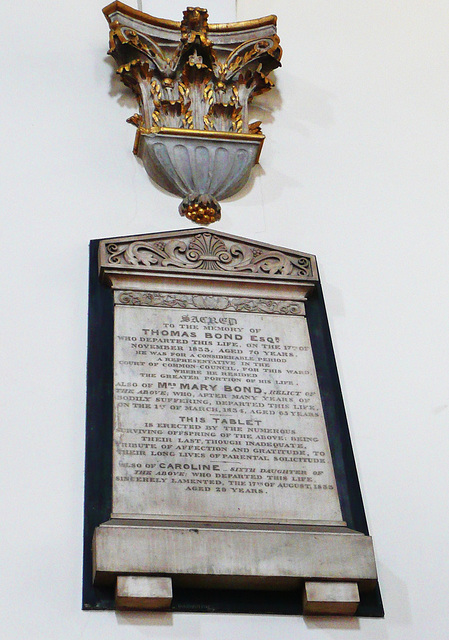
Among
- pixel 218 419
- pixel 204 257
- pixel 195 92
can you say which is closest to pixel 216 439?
pixel 218 419

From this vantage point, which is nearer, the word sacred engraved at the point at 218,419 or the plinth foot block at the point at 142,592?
the plinth foot block at the point at 142,592

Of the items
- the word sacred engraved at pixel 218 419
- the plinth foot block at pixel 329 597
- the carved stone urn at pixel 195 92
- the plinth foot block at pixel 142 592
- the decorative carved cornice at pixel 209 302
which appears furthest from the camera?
the carved stone urn at pixel 195 92

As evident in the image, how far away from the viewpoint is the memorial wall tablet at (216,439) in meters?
3.29

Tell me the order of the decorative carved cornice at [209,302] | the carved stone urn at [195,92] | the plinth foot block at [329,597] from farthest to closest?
the carved stone urn at [195,92], the decorative carved cornice at [209,302], the plinth foot block at [329,597]

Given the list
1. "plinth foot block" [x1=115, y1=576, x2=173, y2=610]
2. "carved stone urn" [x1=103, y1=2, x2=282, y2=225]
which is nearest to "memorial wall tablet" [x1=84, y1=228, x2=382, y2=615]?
"plinth foot block" [x1=115, y1=576, x2=173, y2=610]

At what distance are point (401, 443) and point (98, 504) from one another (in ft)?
4.16

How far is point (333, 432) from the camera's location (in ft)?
12.5

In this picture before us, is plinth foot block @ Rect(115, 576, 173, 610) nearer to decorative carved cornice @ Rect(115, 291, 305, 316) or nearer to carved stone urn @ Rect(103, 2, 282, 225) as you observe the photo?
decorative carved cornice @ Rect(115, 291, 305, 316)

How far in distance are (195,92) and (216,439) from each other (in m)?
1.92

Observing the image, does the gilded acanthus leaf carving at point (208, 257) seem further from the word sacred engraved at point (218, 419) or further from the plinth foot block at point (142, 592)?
the plinth foot block at point (142, 592)

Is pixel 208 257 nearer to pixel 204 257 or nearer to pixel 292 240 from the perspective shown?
pixel 204 257

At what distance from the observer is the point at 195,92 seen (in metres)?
4.71

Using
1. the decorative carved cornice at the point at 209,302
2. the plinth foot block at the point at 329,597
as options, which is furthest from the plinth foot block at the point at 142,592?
the decorative carved cornice at the point at 209,302

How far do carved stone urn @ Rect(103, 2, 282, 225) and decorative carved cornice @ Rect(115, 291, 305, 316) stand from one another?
0.50m
